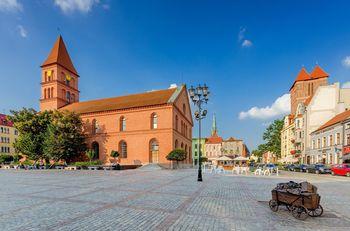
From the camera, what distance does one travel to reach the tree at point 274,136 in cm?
6794

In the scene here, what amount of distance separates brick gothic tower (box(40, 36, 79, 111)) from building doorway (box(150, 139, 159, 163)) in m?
27.9

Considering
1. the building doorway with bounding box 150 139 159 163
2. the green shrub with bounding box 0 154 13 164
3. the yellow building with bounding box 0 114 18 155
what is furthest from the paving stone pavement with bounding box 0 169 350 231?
the yellow building with bounding box 0 114 18 155

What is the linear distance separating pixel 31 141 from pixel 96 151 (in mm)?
11484

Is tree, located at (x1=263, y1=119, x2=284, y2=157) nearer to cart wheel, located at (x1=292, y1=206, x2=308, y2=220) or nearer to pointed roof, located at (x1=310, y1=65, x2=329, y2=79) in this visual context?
pointed roof, located at (x1=310, y1=65, x2=329, y2=79)

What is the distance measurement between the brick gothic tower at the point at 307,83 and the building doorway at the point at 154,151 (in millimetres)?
54893

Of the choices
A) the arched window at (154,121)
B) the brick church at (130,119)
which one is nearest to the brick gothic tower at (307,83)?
the brick church at (130,119)

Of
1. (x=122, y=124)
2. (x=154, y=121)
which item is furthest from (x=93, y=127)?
(x=154, y=121)

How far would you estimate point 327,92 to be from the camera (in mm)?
46281

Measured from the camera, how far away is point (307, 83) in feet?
233

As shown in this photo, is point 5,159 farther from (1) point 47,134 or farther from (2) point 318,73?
(2) point 318,73

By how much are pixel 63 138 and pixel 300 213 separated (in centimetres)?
4019

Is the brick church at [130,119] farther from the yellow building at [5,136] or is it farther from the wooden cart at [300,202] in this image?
the wooden cart at [300,202]

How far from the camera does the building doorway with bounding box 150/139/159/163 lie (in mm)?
39250

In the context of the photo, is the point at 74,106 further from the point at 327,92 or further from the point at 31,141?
the point at 327,92
